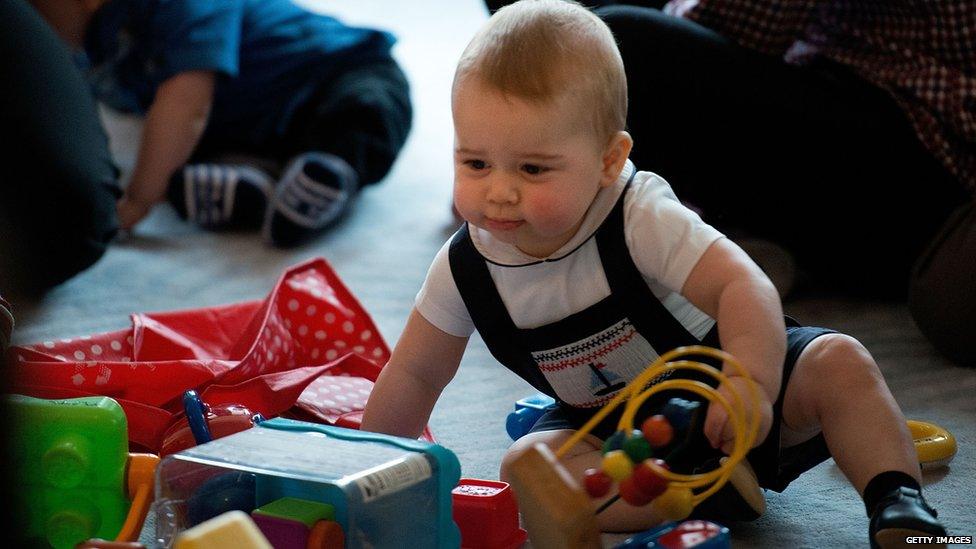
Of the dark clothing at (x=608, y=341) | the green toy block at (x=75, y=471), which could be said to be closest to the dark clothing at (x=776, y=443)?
the dark clothing at (x=608, y=341)

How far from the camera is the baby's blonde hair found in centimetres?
75

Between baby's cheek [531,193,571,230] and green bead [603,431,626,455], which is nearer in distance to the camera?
green bead [603,431,626,455]

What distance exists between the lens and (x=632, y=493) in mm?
637

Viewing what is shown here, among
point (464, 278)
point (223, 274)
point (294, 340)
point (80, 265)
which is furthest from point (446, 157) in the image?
point (464, 278)

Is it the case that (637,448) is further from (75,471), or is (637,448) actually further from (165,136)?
(165,136)

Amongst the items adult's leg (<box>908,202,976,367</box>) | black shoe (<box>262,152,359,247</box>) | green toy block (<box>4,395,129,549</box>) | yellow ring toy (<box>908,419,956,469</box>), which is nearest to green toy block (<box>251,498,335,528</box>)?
green toy block (<box>4,395,129,549</box>)

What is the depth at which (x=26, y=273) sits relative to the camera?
4.79ft

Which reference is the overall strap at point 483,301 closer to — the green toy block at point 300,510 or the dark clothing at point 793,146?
the green toy block at point 300,510

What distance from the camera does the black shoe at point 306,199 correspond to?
1.74 meters

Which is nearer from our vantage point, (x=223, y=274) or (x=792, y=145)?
(x=792, y=145)

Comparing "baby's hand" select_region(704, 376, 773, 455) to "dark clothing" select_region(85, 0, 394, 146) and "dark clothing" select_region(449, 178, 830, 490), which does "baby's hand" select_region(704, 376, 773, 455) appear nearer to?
"dark clothing" select_region(449, 178, 830, 490)

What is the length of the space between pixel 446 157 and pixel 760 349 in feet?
5.30

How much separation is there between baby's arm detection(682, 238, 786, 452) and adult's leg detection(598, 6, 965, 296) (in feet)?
2.09

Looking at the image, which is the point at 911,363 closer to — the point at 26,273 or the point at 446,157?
the point at 26,273
